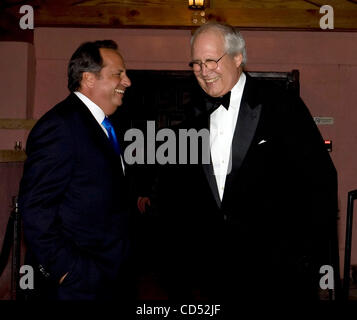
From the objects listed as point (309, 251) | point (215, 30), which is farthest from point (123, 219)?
point (215, 30)

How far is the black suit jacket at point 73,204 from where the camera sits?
6.50ft

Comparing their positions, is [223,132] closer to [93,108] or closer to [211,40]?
[211,40]

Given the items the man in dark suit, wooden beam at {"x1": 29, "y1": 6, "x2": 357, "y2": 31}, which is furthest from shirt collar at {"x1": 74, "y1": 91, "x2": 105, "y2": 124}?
wooden beam at {"x1": 29, "y1": 6, "x2": 357, "y2": 31}

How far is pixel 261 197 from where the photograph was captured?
79.8 inches

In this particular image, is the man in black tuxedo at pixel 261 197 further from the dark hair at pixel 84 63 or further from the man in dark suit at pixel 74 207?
the dark hair at pixel 84 63

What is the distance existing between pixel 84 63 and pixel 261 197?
3.83ft

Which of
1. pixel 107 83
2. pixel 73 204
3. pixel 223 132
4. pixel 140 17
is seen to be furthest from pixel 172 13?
pixel 73 204

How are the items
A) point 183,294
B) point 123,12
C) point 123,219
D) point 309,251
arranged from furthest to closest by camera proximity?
1. point 123,12
2. point 183,294
3. point 123,219
4. point 309,251

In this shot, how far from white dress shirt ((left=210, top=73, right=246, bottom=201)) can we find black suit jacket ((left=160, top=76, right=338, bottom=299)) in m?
0.06

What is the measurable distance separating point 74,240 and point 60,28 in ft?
16.6

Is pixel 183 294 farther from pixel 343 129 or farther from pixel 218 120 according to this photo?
pixel 343 129

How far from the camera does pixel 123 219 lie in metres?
2.19

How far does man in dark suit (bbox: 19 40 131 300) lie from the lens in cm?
198

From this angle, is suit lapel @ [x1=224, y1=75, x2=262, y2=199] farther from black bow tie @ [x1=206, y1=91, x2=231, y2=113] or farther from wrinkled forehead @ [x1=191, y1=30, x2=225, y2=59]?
wrinkled forehead @ [x1=191, y1=30, x2=225, y2=59]
